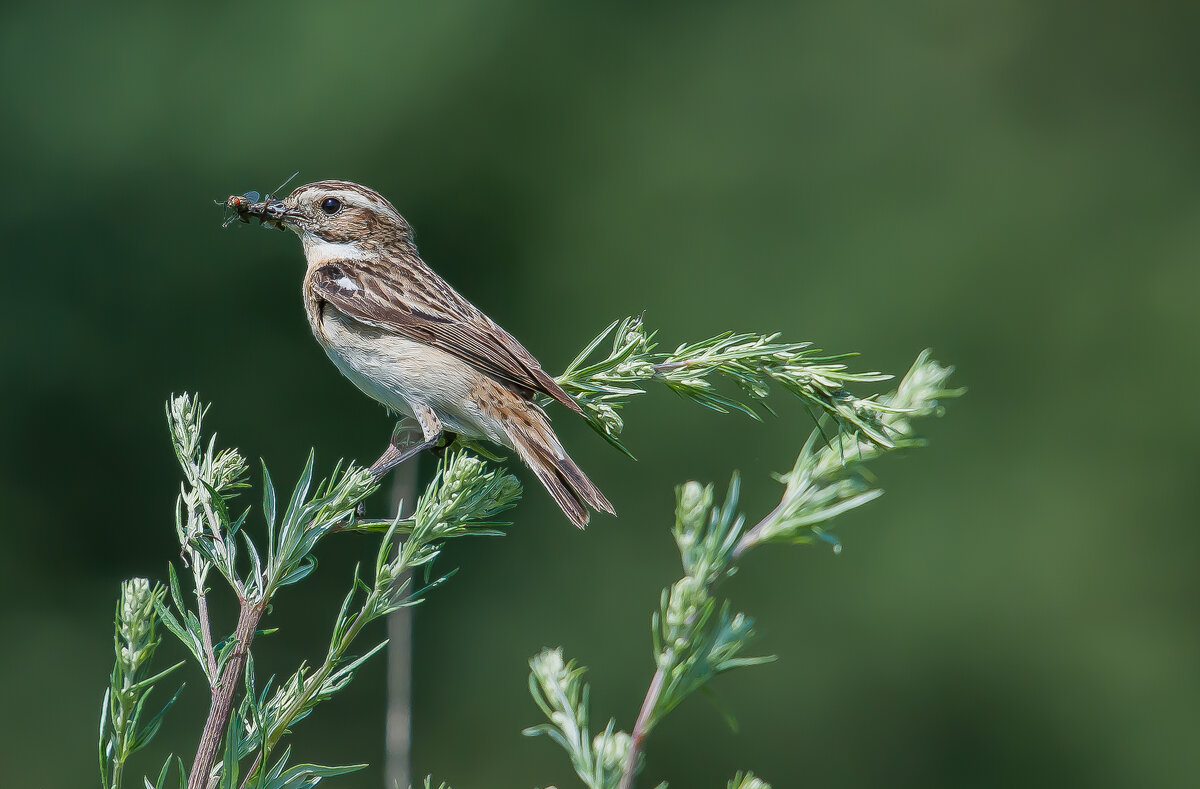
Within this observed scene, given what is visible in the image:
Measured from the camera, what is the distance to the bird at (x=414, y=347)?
363 cm

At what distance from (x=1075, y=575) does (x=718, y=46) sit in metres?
7.19

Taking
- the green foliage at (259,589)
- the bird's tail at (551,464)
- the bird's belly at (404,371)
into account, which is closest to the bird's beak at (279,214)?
the bird's belly at (404,371)

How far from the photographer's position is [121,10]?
12.5 meters

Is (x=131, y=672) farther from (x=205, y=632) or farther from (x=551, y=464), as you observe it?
(x=551, y=464)

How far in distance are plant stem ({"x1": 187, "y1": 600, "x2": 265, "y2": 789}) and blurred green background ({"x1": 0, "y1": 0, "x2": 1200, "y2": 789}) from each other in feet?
30.2

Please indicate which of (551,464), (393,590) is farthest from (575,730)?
(551,464)

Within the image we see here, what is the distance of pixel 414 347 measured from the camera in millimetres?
4043

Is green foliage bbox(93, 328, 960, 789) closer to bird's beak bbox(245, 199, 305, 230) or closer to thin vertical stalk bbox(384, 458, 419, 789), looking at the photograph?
thin vertical stalk bbox(384, 458, 419, 789)

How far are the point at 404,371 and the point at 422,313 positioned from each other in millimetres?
315

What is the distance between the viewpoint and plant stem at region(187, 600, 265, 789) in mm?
1529

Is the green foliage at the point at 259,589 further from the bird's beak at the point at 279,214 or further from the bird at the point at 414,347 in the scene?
the bird's beak at the point at 279,214

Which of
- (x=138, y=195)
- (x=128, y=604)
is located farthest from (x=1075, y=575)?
(x=128, y=604)

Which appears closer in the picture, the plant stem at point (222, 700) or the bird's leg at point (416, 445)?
the plant stem at point (222, 700)

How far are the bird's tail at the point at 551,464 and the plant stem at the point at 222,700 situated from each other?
4.89 ft
